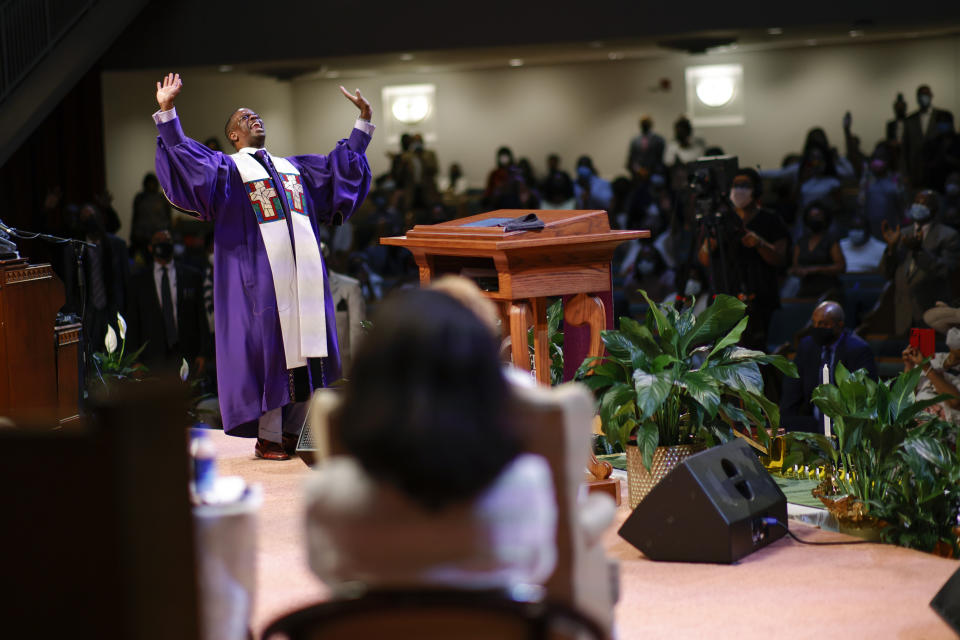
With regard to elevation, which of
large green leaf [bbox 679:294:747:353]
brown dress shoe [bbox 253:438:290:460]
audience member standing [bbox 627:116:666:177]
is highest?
audience member standing [bbox 627:116:666:177]

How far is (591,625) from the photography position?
177 centimetres

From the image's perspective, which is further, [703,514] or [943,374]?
[943,374]

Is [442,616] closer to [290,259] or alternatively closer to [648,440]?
[648,440]

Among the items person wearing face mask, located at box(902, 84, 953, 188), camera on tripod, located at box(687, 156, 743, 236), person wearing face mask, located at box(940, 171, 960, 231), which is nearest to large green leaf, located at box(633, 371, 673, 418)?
camera on tripod, located at box(687, 156, 743, 236)

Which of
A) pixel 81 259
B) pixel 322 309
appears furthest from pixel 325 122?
pixel 322 309

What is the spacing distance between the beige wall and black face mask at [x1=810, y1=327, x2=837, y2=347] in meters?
7.91

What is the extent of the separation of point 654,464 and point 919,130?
8.01 metres

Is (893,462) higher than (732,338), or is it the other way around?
(732,338)

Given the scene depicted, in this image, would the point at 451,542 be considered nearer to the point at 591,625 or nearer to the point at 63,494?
the point at 591,625

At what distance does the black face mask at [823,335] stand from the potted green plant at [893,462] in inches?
61.5

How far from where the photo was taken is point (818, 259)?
25.9ft

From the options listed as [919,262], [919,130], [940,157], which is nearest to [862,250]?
[940,157]

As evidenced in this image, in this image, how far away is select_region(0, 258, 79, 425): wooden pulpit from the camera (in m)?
5.33

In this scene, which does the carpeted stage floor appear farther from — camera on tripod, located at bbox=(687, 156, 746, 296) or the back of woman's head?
camera on tripod, located at bbox=(687, 156, 746, 296)
